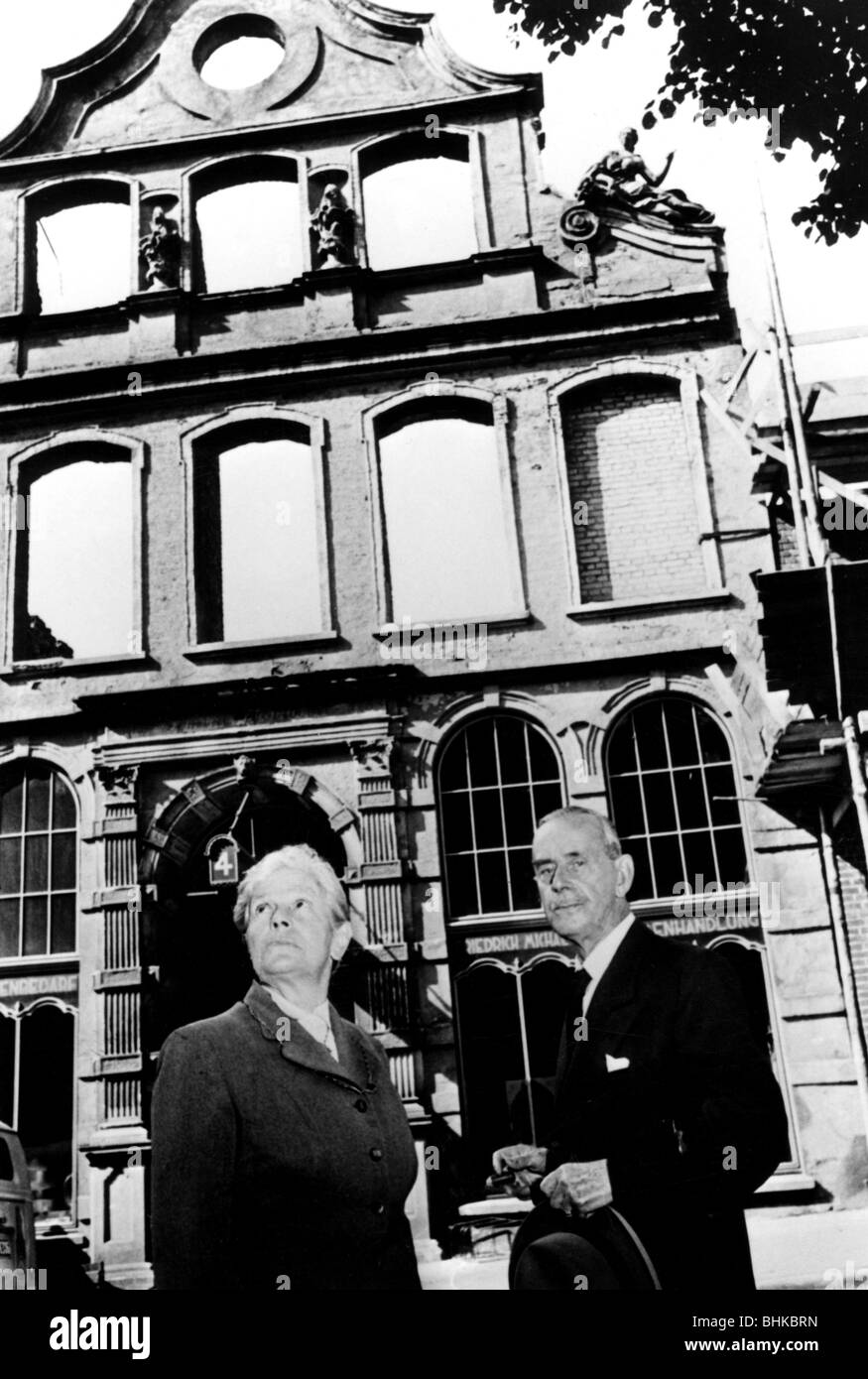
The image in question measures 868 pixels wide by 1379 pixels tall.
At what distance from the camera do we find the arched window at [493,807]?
235 inches

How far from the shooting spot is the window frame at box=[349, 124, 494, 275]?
699 centimetres

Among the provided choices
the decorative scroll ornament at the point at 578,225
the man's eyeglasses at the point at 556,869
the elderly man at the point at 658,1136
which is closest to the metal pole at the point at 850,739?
the elderly man at the point at 658,1136

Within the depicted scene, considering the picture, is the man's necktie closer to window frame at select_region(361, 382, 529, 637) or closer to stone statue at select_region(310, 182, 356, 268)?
window frame at select_region(361, 382, 529, 637)

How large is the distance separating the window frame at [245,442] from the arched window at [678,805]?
5.41 feet

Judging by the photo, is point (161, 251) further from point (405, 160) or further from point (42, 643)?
point (42, 643)

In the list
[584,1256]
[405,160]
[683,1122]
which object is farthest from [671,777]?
[405,160]

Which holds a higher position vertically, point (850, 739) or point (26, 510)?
point (26, 510)

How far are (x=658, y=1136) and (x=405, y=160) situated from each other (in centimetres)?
569

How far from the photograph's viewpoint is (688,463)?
637 cm

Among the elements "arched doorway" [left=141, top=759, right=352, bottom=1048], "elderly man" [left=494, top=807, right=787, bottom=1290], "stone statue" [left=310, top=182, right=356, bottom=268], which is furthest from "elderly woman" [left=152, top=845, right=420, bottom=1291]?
"stone statue" [left=310, top=182, right=356, bottom=268]

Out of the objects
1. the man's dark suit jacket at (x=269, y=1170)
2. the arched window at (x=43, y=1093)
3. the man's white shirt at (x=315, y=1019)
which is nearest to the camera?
the man's dark suit jacket at (x=269, y=1170)

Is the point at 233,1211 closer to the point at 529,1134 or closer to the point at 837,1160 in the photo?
the point at 529,1134

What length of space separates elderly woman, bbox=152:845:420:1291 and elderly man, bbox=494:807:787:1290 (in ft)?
1.90

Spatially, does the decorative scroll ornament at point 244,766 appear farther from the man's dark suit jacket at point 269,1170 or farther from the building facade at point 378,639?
the man's dark suit jacket at point 269,1170
